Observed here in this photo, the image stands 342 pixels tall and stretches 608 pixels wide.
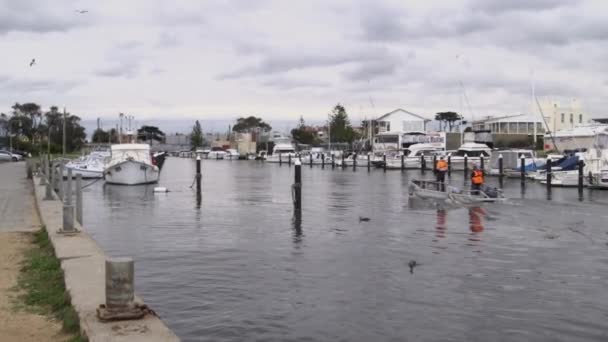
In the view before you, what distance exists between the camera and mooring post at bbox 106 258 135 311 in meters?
8.48

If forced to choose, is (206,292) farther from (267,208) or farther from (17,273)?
(267,208)

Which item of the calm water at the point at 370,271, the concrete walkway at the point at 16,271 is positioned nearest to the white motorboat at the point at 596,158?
the calm water at the point at 370,271

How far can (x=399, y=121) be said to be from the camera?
12275 centimetres

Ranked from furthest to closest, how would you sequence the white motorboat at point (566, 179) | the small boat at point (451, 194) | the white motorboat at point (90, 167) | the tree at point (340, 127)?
1. the tree at point (340, 127)
2. the white motorboat at point (90, 167)
3. the white motorboat at point (566, 179)
4. the small boat at point (451, 194)

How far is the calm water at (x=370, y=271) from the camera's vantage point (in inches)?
434

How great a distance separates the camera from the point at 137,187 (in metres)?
46.2

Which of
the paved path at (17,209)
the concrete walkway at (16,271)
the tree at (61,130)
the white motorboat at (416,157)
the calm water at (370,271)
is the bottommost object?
the calm water at (370,271)

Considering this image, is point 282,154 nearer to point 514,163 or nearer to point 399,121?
point 399,121

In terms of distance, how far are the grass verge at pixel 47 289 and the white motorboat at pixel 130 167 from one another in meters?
33.2

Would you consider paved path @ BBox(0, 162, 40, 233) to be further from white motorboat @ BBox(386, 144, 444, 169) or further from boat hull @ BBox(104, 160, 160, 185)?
white motorboat @ BBox(386, 144, 444, 169)

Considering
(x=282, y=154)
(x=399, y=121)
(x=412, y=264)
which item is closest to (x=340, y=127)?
(x=399, y=121)

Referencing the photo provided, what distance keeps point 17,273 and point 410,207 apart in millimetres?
20259

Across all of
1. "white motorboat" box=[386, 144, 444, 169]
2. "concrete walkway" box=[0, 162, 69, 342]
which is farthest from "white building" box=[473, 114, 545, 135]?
"concrete walkway" box=[0, 162, 69, 342]

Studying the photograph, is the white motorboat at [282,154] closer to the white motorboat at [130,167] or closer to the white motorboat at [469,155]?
the white motorboat at [469,155]
